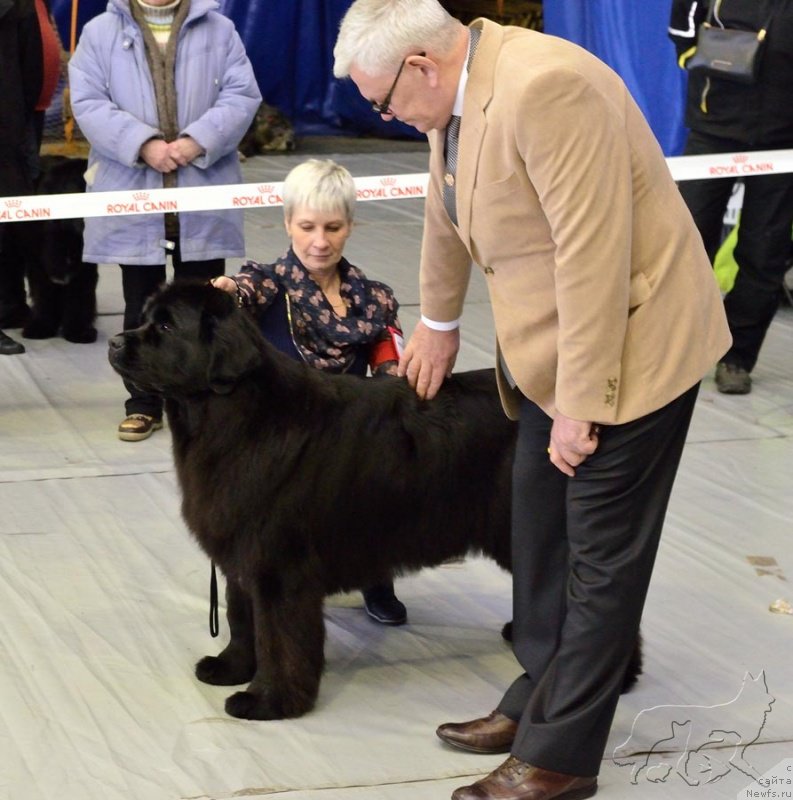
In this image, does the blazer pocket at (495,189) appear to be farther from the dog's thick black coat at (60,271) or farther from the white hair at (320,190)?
the dog's thick black coat at (60,271)

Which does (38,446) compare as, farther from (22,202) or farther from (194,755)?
(194,755)

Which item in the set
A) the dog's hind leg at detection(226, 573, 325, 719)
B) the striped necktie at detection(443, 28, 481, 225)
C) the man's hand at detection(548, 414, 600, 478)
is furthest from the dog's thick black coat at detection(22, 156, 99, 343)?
the man's hand at detection(548, 414, 600, 478)

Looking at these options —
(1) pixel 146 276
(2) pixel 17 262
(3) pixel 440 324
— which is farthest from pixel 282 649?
(2) pixel 17 262

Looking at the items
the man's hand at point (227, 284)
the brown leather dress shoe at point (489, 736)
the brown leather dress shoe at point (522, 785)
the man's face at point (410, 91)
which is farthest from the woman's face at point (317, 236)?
the brown leather dress shoe at point (522, 785)

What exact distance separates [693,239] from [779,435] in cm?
302

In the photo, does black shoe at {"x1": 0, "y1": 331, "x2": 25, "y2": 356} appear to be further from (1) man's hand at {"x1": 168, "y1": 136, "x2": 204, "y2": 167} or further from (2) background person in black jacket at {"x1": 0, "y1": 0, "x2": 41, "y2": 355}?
(1) man's hand at {"x1": 168, "y1": 136, "x2": 204, "y2": 167}

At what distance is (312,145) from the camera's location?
12492mm

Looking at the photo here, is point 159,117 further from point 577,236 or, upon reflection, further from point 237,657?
Result: point 577,236

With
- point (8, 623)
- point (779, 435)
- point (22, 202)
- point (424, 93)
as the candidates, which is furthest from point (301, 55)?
point (424, 93)

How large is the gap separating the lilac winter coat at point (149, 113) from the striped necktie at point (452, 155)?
2.52 m

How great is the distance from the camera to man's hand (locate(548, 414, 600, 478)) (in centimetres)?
244

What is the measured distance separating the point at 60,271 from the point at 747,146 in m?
3.11

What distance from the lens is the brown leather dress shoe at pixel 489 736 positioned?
295 centimetres

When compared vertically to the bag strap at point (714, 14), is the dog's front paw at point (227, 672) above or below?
below
